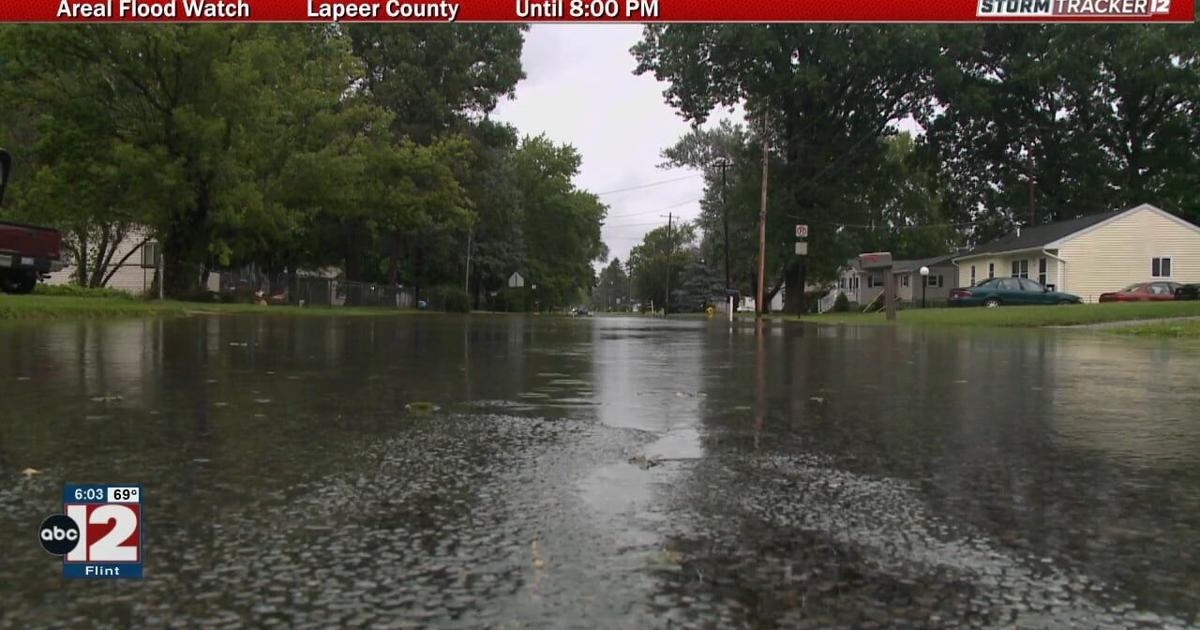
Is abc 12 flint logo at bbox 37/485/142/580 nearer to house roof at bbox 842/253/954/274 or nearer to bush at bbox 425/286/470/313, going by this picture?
bush at bbox 425/286/470/313

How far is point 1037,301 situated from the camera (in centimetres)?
4253

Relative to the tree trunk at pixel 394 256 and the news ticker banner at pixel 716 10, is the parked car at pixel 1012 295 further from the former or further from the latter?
the news ticker banner at pixel 716 10

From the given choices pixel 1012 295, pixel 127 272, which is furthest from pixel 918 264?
pixel 127 272

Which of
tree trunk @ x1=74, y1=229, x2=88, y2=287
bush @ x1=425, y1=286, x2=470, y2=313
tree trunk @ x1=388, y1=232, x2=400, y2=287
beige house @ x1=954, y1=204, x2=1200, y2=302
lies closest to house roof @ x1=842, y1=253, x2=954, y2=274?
beige house @ x1=954, y1=204, x2=1200, y2=302

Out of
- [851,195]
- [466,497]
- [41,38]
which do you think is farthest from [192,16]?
[851,195]

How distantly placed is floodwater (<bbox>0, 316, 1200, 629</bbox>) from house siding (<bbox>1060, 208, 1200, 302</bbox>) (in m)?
45.8

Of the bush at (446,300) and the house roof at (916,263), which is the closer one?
the bush at (446,300)

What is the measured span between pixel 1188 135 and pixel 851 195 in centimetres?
2390

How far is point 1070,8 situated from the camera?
426 inches

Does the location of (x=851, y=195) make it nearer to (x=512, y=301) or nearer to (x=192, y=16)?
(x=512, y=301)

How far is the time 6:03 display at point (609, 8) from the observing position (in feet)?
34.2

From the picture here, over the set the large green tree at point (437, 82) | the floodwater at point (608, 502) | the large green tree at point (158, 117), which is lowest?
the floodwater at point (608, 502)

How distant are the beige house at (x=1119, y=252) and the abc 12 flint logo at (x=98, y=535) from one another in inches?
2053

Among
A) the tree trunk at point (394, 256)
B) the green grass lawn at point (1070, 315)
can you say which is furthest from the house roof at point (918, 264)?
the green grass lawn at point (1070, 315)
